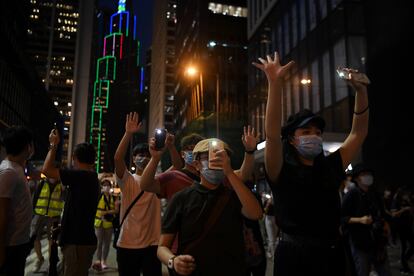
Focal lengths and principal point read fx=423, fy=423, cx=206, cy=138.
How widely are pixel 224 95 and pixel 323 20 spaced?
126ft

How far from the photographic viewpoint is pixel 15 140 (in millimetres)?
3818

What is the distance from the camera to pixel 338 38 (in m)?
21.0

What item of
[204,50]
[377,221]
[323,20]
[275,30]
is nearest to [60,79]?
[204,50]

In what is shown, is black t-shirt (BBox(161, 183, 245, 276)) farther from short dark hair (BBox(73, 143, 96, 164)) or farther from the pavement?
the pavement

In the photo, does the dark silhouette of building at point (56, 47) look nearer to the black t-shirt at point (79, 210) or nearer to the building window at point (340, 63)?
the building window at point (340, 63)

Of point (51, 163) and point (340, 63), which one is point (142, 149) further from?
point (340, 63)

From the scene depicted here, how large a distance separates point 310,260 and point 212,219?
2.54ft

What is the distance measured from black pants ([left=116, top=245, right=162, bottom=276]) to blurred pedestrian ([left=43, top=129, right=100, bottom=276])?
0.38 meters

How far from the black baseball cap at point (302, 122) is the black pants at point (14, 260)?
97.1 inches

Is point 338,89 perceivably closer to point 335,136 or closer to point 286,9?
point 335,136

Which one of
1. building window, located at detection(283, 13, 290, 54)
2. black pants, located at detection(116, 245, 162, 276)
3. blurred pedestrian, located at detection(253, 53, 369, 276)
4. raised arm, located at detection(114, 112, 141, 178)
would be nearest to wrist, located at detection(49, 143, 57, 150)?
raised arm, located at detection(114, 112, 141, 178)

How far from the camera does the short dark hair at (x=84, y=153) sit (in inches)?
185

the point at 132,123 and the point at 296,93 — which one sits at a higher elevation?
the point at 296,93

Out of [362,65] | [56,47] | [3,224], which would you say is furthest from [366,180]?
[56,47]
